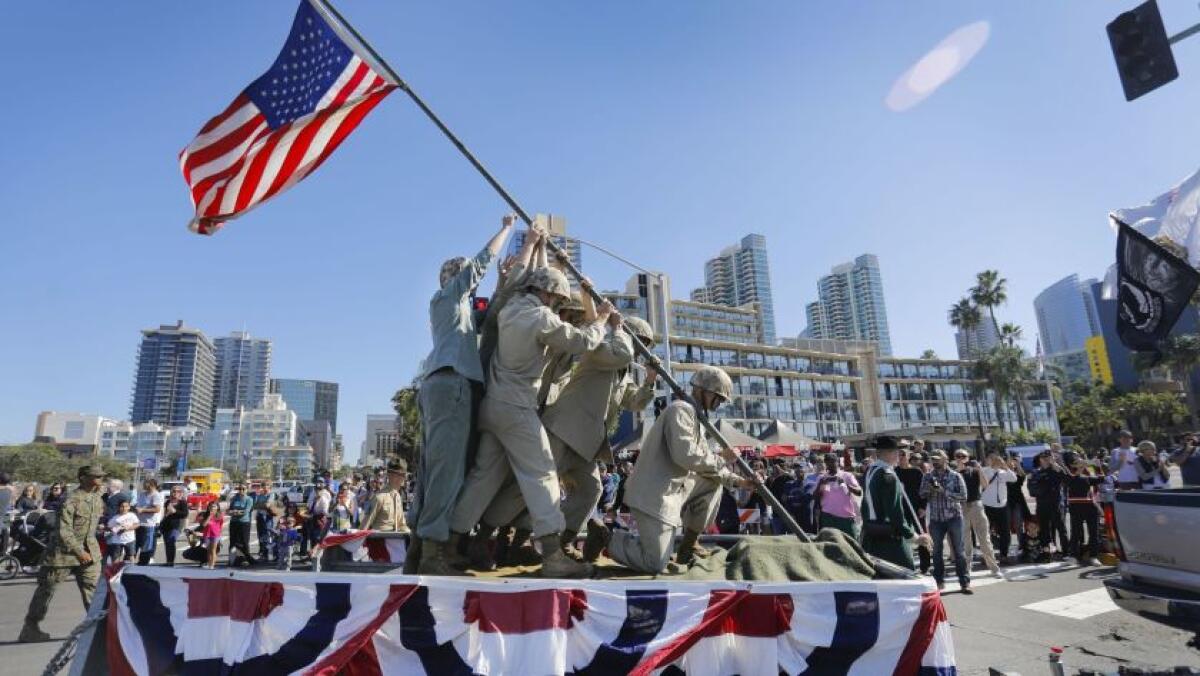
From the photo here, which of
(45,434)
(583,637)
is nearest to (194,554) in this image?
(583,637)

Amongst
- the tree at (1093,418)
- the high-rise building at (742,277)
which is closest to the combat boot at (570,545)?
the tree at (1093,418)

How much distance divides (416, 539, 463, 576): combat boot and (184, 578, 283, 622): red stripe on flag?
101 centimetres

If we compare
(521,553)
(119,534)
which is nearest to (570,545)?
(521,553)

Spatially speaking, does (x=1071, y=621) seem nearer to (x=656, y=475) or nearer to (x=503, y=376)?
(x=656, y=475)

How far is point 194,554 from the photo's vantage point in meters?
12.5

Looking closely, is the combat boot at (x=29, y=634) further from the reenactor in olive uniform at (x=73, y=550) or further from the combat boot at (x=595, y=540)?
the combat boot at (x=595, y=540)

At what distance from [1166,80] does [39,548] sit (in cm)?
1906

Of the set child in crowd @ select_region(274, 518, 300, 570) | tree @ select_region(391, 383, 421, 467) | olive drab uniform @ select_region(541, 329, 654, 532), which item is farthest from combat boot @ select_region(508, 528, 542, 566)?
tree @ select_region(391, 383, 421, 467)

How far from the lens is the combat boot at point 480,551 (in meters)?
4.28

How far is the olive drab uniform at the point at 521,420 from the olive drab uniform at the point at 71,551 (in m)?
6.12

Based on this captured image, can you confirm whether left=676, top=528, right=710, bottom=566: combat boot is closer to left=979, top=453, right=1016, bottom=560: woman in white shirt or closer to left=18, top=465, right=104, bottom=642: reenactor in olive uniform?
left=18, top=465, right=104, bottom=642: reenactor in olive uniform

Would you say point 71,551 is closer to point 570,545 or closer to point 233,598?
point 233,598

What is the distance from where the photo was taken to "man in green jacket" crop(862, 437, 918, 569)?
5742 millimetres

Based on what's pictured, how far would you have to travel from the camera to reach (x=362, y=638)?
8.56ft
